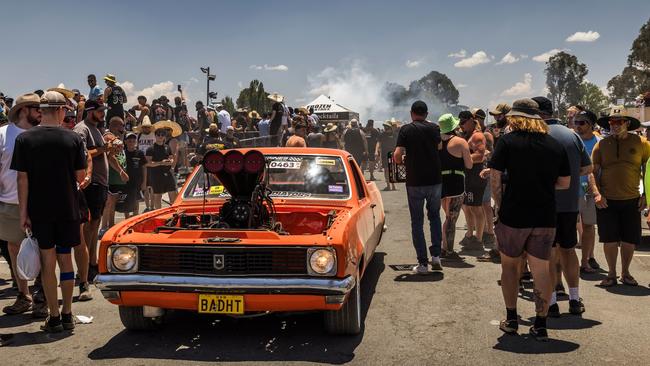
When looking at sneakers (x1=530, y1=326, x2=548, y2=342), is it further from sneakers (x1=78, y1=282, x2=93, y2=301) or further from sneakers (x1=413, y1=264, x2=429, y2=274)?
sneakers (x1=78, y1=282, x2=93, y2=301)

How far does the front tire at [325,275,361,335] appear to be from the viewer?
440 centimetres

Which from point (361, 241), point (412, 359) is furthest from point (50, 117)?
point (412, 359)

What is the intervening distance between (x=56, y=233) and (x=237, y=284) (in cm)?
175

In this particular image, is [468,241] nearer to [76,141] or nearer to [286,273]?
[286,273]

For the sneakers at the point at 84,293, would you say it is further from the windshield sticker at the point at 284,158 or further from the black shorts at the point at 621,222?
the black shorts at the point at 621,222

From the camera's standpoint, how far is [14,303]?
5.52m

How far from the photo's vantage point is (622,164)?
20.4ft

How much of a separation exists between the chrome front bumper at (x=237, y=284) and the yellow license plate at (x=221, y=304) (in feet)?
0.16

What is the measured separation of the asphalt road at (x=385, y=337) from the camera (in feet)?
13.4

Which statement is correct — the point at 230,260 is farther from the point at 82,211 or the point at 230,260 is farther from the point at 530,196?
the point at 530,196

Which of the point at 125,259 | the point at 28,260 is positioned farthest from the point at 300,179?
the point at 28,260

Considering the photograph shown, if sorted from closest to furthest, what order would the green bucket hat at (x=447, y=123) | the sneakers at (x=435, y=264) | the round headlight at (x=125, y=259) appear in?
the round headlight at (x=125, y=259) → the sneakers at (x=435, y=264) → the green bucket hat at (x=447, y=123)

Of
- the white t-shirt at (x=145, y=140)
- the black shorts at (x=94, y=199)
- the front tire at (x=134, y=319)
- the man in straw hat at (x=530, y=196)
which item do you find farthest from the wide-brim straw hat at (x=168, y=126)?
the man in straw hat at (x=530, y=196)

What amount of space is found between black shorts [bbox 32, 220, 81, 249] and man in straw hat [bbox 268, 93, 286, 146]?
1130 centimetres
